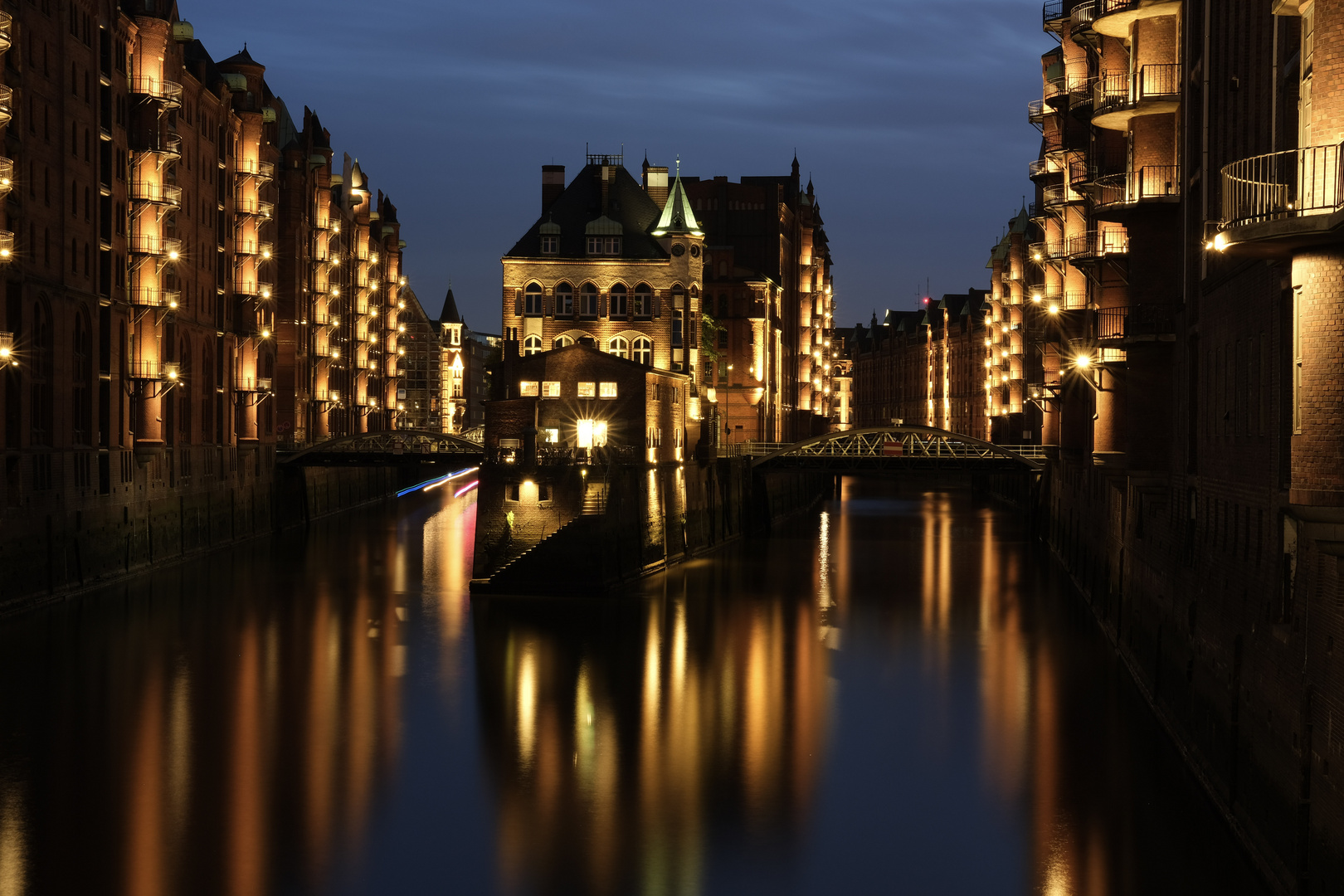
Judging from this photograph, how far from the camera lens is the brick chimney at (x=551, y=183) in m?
84.5

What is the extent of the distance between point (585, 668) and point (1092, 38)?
21632 millimetres

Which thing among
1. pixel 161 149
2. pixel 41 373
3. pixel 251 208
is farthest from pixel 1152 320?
pixel 251 208

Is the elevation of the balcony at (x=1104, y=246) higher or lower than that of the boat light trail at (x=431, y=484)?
higher

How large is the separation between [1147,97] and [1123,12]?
7.91 feet

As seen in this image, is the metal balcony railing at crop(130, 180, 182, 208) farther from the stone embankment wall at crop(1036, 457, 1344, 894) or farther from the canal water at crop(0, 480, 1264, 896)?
the stone embankment wall at crop(1036, 457, 1344, 894)

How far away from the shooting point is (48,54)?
50.8 m

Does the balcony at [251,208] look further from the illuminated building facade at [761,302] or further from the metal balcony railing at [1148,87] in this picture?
the metal balcony railing at [1148,87]

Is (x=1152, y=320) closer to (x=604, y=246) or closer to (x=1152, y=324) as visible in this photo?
(x=1152, y=324)

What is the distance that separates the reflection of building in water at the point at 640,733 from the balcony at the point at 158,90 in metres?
24.6

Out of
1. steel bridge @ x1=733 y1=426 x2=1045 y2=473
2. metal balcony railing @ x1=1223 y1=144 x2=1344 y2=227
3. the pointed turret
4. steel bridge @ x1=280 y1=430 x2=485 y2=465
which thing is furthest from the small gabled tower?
metal balcony railing @ x1=1223 y1=144 x2=1344 y2=227

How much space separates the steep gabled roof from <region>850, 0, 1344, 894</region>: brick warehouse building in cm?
2786

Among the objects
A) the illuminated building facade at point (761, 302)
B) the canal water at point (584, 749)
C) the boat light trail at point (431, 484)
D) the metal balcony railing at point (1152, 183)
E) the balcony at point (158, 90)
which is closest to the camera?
the canal water at point (584, 749)

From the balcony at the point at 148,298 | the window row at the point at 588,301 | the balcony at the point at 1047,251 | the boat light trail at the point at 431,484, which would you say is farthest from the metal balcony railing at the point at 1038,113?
the boat light trail at the point at 431,484

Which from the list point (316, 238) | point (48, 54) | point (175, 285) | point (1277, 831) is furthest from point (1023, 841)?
point (316, 238)
